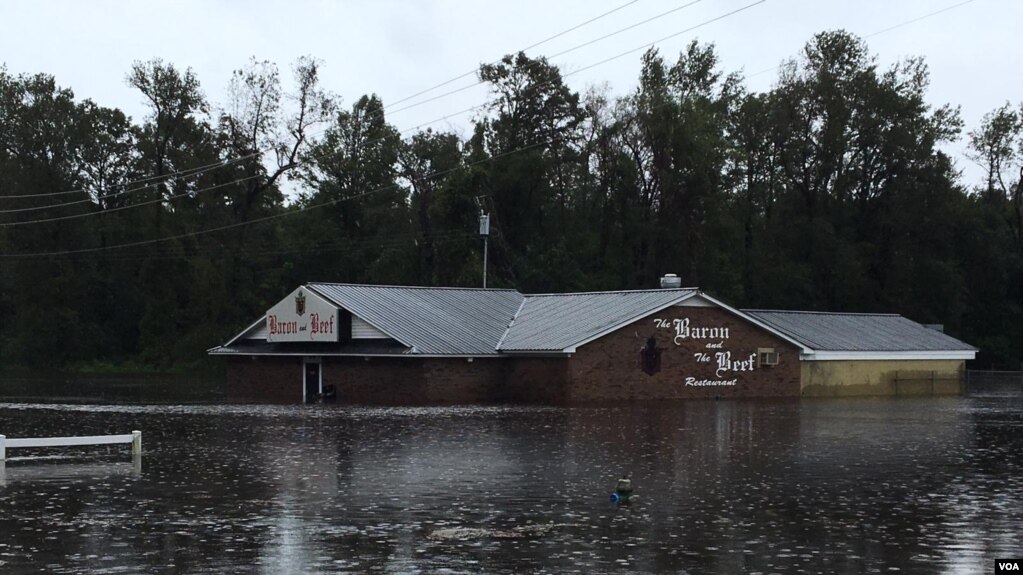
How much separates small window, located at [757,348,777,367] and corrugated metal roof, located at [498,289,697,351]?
4.40 meters

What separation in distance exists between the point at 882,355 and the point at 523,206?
3285cm

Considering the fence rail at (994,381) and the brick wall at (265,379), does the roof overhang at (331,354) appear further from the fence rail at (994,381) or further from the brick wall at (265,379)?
the fence rail at (994,381)

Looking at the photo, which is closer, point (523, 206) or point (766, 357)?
point (766, 357)

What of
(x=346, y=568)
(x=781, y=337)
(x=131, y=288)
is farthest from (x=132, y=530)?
(x=131, y=288)

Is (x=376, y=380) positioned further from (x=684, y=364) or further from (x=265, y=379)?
(x=684, y=364)

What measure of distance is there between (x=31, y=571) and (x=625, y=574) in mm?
6438

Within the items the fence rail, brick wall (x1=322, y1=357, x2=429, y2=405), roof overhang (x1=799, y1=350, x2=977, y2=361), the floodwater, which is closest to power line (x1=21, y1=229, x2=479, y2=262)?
brick wall (x1=322, y1=357, x2=429, y2=405)

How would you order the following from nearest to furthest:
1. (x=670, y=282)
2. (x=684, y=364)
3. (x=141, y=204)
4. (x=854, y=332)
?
(x=684, y=364) → (x=670, y=282) → (x=854, y=332) → (x=141, y=204)

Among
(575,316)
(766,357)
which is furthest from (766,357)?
(575,316)

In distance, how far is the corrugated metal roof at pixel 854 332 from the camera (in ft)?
182

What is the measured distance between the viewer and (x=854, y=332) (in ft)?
192

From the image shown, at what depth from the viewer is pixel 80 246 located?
9250cm

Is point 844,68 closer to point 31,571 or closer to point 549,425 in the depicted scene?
point 549,425

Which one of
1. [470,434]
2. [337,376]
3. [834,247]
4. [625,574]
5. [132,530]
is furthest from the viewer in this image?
[834,247]
